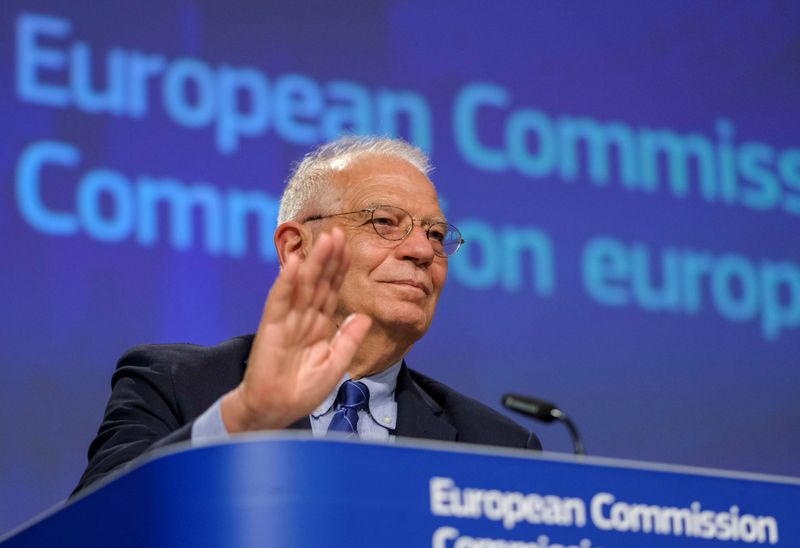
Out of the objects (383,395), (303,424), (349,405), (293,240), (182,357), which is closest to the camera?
(303,424)

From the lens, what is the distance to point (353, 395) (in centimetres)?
262

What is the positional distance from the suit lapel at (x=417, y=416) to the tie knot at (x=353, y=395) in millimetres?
77

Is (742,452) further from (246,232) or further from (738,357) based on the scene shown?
(246,232)

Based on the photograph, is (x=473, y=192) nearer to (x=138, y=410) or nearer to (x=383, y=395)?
(x=383, y=395)

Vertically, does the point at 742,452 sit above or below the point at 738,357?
below

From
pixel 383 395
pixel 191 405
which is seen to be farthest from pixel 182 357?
pixel 383 395

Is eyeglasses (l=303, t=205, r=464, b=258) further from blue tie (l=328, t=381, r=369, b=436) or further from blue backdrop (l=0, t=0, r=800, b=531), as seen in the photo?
blue backdrop (l=0, t=0, r=800, b=531)

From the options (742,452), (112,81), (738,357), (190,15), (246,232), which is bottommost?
(742,452)

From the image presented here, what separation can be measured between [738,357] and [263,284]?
173 cm

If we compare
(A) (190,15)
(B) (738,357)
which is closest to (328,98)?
(A) (190,15)

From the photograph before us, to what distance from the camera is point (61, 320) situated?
365 cm

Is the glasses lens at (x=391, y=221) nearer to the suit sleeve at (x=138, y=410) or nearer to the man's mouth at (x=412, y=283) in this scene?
the man's mouth at (x=412, y=283)

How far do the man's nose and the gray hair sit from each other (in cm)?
23

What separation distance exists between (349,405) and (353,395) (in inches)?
1.0
